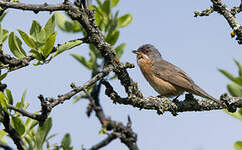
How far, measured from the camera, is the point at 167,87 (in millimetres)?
8031

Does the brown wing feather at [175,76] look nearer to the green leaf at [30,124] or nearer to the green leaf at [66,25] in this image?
the green leaf at [66,25]

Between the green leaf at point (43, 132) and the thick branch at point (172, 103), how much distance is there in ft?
3.84

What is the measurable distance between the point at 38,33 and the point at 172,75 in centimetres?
512

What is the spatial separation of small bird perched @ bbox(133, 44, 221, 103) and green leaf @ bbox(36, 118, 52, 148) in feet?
13.8

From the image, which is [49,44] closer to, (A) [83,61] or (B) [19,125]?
(B) [19,125]

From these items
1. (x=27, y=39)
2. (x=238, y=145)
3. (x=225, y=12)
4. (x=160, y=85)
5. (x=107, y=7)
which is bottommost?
(x=238, y=145)

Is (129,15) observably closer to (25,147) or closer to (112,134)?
(25,147)

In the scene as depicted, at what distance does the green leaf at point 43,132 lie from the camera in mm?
3616

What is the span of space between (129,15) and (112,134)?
12.4 ft

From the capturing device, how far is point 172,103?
5.32 m

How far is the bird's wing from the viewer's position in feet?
25.5

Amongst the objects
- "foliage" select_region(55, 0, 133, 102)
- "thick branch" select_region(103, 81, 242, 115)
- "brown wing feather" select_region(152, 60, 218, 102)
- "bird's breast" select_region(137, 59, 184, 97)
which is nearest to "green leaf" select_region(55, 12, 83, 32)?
"foliage" select_region(55, 0, 133, 102)

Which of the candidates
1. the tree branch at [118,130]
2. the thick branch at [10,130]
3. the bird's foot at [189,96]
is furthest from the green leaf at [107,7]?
the tree branch at [118,130]

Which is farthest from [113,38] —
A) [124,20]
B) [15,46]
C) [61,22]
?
[15,46]
